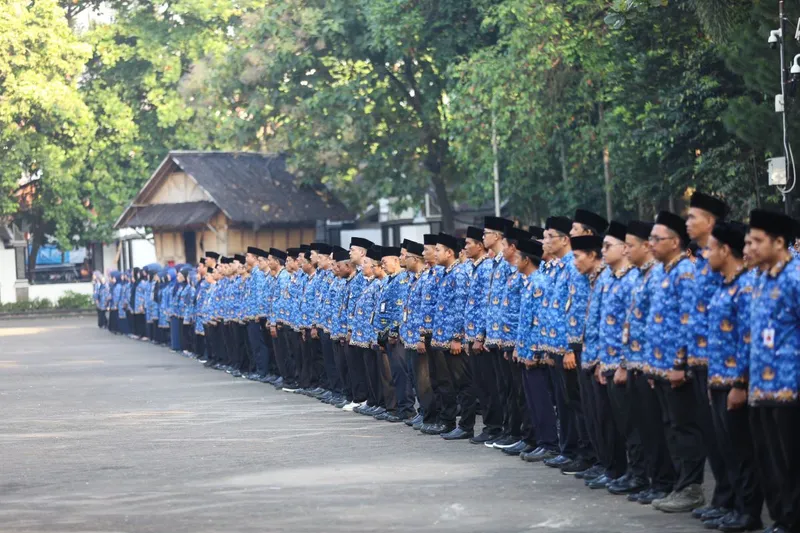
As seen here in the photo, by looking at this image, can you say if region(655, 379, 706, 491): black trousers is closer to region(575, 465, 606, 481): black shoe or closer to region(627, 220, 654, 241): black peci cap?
region(627, 220, 654, 241): black peci cap

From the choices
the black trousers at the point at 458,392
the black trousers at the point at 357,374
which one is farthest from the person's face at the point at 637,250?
Result: the black trousers at the point at 357,374

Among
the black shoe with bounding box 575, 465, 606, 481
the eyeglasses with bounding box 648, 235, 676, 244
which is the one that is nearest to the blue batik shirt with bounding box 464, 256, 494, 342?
the black shoe with bounding box 575, 465, 606, 481

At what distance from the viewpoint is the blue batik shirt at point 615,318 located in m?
12.0

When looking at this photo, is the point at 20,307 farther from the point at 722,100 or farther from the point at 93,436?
the point at 93,436

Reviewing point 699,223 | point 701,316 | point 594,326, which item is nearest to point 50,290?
point 594,326

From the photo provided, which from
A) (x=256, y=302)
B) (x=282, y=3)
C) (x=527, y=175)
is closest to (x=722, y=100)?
(x=256, y=302)

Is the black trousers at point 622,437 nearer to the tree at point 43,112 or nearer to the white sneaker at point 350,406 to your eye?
the white sneaker at point 350,406

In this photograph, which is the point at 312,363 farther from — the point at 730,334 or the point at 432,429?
the point at 730,334

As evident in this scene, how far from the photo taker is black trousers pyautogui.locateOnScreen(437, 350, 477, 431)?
16.5 meters

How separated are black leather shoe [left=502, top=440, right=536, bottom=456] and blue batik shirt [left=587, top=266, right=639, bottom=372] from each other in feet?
8.33

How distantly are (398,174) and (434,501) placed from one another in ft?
115

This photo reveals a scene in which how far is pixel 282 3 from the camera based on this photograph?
46.1m

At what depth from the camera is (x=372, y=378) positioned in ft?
64.3

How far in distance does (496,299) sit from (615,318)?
3.19 metres
